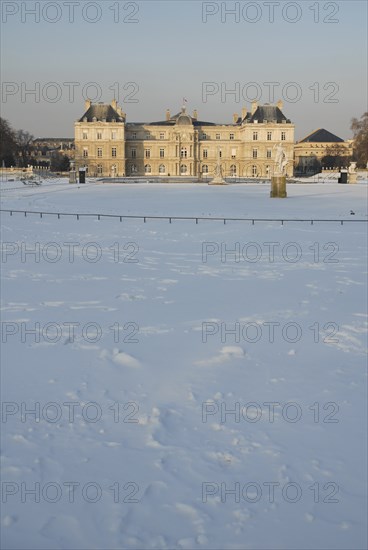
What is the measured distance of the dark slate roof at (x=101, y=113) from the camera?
263 feet

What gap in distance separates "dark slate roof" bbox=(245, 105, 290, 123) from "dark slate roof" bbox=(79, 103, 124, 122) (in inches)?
754

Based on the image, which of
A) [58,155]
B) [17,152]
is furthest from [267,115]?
[58,155]

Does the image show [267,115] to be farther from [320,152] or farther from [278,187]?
[278,187]

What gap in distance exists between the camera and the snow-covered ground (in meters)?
4.02

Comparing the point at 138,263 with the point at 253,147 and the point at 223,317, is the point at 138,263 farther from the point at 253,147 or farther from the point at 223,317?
the point at 253,147

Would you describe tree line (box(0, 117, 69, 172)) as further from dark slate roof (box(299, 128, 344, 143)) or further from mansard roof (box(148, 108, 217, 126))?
dark slate roof (box(299, 128, 344, 143))

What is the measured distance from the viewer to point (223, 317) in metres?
A: 8.22

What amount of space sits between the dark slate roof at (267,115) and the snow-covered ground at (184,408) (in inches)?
2903

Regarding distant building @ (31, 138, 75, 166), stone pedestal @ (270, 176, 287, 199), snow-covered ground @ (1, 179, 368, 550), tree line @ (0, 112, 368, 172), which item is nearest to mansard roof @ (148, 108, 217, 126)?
tree line @ (0, 112, 368, 172)

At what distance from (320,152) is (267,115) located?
1229 inches

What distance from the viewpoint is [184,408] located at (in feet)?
18.1

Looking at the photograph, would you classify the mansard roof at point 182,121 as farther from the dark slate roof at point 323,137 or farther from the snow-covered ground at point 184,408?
the snow-covered ground at point 184,408

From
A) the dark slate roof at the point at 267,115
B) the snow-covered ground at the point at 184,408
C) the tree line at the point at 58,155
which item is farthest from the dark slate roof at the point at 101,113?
the snow-covered ground at the point at 184,408

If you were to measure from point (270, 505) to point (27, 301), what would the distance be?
590 centimetres
